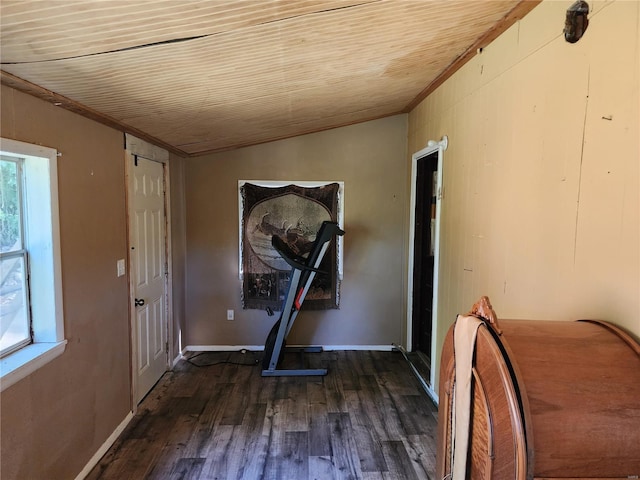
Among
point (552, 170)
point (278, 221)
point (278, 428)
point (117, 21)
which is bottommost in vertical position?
point (278, 428)

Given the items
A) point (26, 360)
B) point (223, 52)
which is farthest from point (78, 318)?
point (223, 52)

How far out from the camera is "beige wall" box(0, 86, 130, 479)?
162cm

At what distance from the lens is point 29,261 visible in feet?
5.85

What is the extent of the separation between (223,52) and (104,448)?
7.94 ft

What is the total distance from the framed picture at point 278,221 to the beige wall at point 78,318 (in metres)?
1.45

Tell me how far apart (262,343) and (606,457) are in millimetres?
3500

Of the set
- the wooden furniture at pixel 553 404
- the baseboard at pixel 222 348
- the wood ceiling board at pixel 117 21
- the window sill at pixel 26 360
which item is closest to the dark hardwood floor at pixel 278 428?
the baseboard at pixel 222 348

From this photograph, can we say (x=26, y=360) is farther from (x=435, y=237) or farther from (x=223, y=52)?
(x=435, y=237)

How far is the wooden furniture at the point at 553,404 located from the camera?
2.78ft

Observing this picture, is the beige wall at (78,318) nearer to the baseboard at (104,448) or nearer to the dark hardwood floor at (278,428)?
the baseboard at (104,448)

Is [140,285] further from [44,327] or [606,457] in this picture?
[606,457]

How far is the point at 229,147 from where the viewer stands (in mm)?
3773

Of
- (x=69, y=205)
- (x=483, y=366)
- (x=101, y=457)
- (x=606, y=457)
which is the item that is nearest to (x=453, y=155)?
(x=483, y=366)

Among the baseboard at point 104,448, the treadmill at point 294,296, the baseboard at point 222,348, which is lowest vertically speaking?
the baseboard at point 104,448
